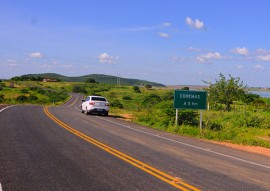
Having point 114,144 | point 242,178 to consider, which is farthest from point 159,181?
point 114,144

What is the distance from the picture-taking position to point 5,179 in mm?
8000

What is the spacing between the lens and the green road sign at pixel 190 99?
2355 cm

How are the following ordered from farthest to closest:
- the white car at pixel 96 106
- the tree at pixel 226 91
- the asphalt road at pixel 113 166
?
the tree at pixel 226 91, the white car at pixel 96 106, the asphalt road at pixel 113 166

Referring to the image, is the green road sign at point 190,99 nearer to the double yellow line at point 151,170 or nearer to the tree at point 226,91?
the double yellow line at point 151,170

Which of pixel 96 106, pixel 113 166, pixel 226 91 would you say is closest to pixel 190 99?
pixel 96 106

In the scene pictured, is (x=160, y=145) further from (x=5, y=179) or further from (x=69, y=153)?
(x=5, y=179)

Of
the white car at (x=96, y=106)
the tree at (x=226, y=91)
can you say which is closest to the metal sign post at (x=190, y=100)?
the white car at (x=96, y=106)

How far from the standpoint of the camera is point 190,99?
23.6 meters

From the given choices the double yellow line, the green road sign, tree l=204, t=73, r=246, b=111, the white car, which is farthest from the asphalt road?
tree l=204, t=73, r=246, b=111

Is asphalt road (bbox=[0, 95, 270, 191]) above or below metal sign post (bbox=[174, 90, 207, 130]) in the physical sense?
below

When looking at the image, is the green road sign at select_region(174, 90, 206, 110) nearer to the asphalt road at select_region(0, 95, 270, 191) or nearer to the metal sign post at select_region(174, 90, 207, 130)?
the metal sign post at select_region(174, 90, 207, 130)

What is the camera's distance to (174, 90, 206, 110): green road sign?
2355 cm

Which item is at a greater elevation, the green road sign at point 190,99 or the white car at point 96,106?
the green road sign at point 190,99

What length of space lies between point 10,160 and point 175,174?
4292 millimetres
